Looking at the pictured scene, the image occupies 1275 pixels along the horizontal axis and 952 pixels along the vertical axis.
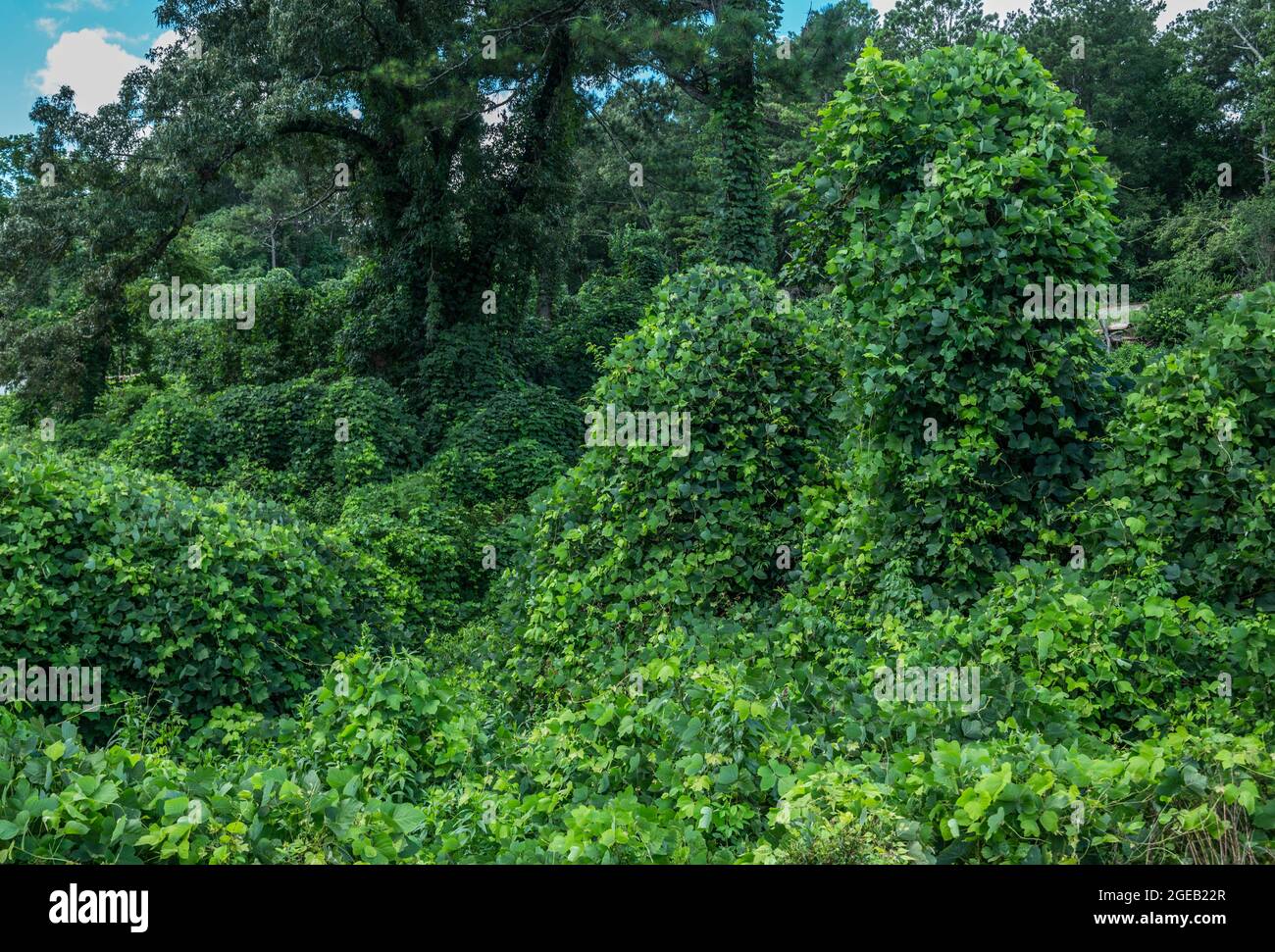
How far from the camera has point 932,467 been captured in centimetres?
606

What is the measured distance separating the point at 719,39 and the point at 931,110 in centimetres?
1021

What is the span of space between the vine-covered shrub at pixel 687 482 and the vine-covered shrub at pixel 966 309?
0.96 m

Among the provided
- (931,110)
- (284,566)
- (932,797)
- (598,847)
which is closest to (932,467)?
(931,110)

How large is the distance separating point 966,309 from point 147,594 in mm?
5664

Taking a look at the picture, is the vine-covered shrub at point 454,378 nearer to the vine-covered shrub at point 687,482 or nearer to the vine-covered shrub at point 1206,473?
the vine-covered shrub at point 687,482

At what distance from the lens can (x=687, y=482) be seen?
7223mm

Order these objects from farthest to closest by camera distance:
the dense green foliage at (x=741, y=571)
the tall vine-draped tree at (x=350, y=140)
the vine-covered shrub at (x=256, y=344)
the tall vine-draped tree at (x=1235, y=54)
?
the tall vine-draped tree at (x=1235, y=54), the vine-covered shrub at (x=256, y=344), the tall vine-draped tree at (x=350, y=140), the dense green foliage at (x=741, y=571)

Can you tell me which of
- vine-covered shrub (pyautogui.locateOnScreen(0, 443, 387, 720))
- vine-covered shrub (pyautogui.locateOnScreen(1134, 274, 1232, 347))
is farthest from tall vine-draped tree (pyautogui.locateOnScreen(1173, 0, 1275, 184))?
vine-covered shrub (pyautogui.locateOnScreen(0, 443, 387, 720))

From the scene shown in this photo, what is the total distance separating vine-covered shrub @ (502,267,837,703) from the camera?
7.16 metres

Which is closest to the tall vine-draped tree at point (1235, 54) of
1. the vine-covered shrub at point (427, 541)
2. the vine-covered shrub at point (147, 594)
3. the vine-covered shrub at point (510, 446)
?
the vine-covered shrub at point (510, 446)

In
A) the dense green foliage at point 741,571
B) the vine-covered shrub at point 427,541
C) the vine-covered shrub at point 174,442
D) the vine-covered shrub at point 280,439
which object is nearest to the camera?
the dense green foliage at point 741,571

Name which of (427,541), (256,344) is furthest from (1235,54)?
(427,541)

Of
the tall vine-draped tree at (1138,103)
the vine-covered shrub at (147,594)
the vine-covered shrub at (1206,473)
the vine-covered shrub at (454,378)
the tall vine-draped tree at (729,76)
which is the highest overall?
the tall vine-draped tree at (1138,103)

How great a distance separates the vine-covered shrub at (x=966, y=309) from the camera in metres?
6.00
